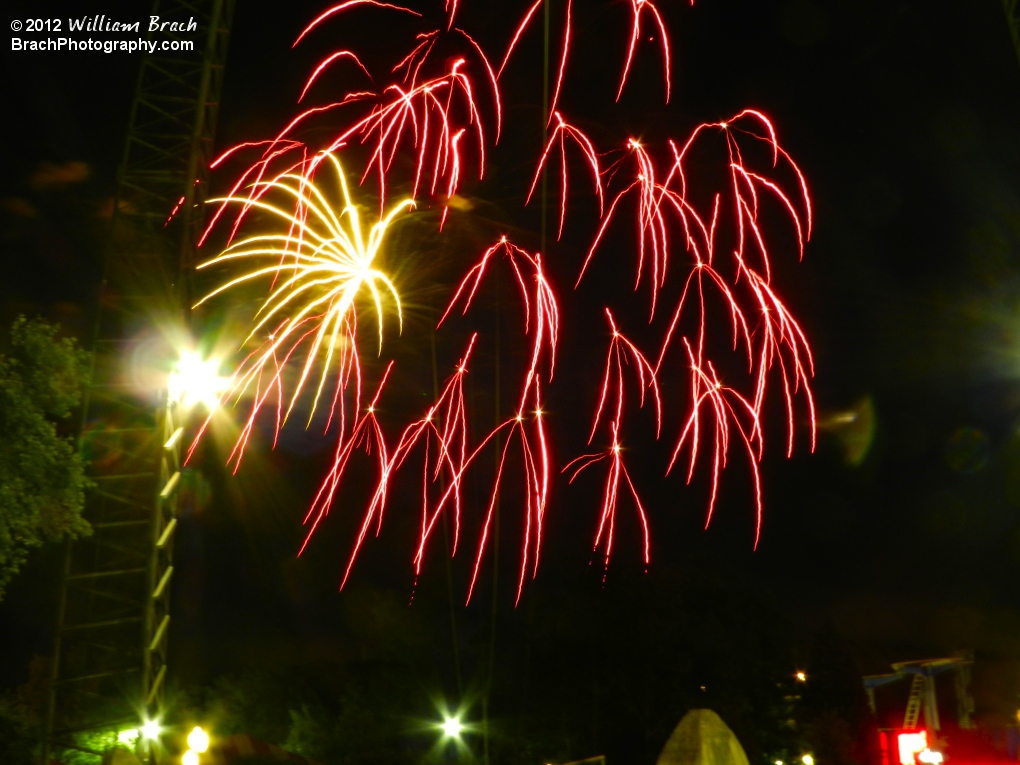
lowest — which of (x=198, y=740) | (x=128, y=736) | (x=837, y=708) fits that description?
(x=198, y=740)

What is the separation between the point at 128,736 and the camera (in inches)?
562

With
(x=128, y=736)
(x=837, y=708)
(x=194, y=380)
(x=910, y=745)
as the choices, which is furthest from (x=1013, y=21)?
(x=837, y=708)

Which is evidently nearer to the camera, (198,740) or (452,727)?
(198,740)

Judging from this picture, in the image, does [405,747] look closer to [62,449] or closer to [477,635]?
[477,635]

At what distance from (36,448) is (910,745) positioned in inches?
1009

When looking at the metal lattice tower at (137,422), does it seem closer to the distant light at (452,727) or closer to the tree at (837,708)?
the distant light at (452,727)

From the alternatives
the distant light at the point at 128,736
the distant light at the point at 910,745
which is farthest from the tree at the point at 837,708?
the distant light at the point at 128,736

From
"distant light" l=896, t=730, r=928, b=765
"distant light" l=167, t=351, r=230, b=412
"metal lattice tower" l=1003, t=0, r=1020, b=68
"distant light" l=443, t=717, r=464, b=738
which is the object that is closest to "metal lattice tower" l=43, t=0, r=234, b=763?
"distant light" l=167, t=351, r=230, b=412

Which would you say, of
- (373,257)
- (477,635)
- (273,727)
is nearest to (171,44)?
(373,257)

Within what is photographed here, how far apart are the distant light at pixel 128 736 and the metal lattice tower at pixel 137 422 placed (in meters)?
0.20

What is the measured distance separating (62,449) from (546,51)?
778 centimetres

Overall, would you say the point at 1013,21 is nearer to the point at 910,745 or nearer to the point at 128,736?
the point at 128,736

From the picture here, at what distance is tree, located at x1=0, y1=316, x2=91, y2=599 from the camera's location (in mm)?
12898

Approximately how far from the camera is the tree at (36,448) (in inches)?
508
